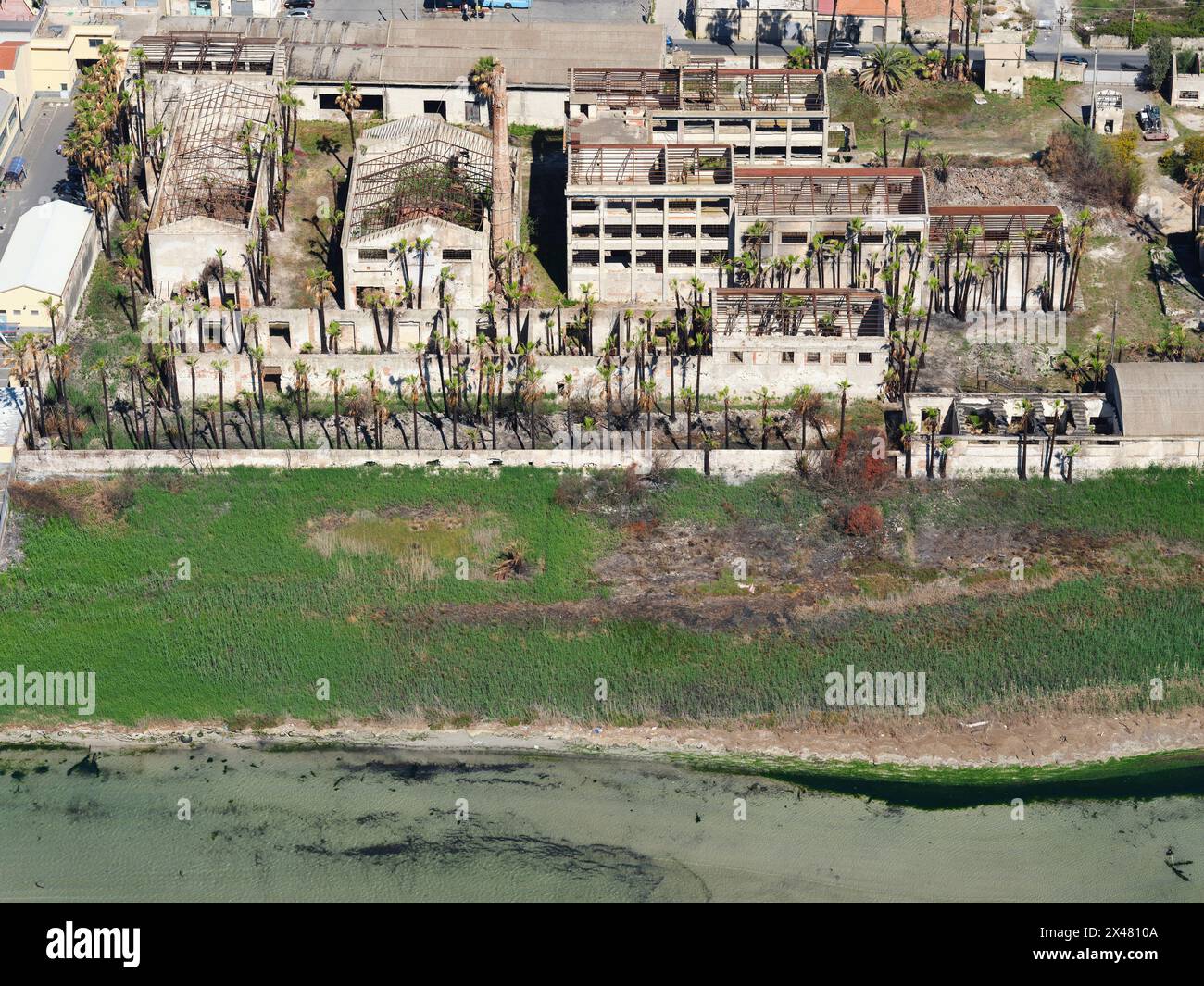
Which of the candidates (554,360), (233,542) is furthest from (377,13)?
(233,542)

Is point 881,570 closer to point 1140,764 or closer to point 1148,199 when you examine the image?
point 1140,764

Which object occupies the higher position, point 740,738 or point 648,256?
point 648,256

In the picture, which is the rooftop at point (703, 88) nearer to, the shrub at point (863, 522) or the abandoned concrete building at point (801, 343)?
the abandoned concrete building at point (801, 343)

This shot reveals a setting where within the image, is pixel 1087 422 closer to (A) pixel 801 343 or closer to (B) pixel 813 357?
(B) pixel 813 357

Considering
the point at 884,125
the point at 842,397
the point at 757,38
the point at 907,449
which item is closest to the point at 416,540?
the point at 842,397

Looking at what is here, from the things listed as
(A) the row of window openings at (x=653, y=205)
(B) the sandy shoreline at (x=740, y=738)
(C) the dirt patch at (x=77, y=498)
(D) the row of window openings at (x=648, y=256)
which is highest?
(A) the row of window openings at (x=653, y=205)

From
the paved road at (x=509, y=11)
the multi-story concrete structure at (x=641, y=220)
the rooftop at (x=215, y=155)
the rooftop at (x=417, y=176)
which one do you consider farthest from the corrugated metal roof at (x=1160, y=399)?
the rooftop at (x=215, y=155)
